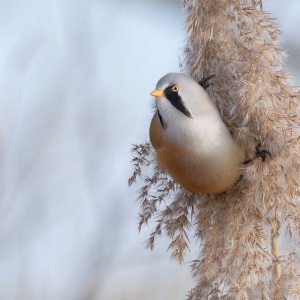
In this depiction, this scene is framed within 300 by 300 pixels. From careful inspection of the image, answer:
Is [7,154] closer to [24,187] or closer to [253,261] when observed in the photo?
[24,187]

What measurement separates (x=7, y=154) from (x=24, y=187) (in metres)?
0.14

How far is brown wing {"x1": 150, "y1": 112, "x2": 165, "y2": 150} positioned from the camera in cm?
132

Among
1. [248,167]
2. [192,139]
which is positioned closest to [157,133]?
[192,139]

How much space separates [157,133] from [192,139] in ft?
0.26

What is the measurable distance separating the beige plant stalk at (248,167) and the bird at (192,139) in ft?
0.13

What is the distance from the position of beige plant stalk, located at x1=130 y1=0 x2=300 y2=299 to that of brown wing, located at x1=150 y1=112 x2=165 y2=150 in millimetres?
140

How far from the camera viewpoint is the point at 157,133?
4.35 feet

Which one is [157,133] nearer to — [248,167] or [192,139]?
[192,139]

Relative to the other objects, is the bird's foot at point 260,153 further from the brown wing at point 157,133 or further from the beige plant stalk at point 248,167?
the brown wing at point 157,133

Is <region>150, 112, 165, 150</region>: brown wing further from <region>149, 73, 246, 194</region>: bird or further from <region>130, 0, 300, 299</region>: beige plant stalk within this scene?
<region>130, 0, 300, 299</region>: beige plant stalk

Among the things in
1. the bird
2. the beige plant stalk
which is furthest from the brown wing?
the beige plant stalk

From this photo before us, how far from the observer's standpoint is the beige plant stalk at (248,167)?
1.30 metres

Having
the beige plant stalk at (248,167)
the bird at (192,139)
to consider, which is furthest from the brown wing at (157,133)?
the beige plant stalk at (248,167)

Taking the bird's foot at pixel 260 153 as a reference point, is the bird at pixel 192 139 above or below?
above
